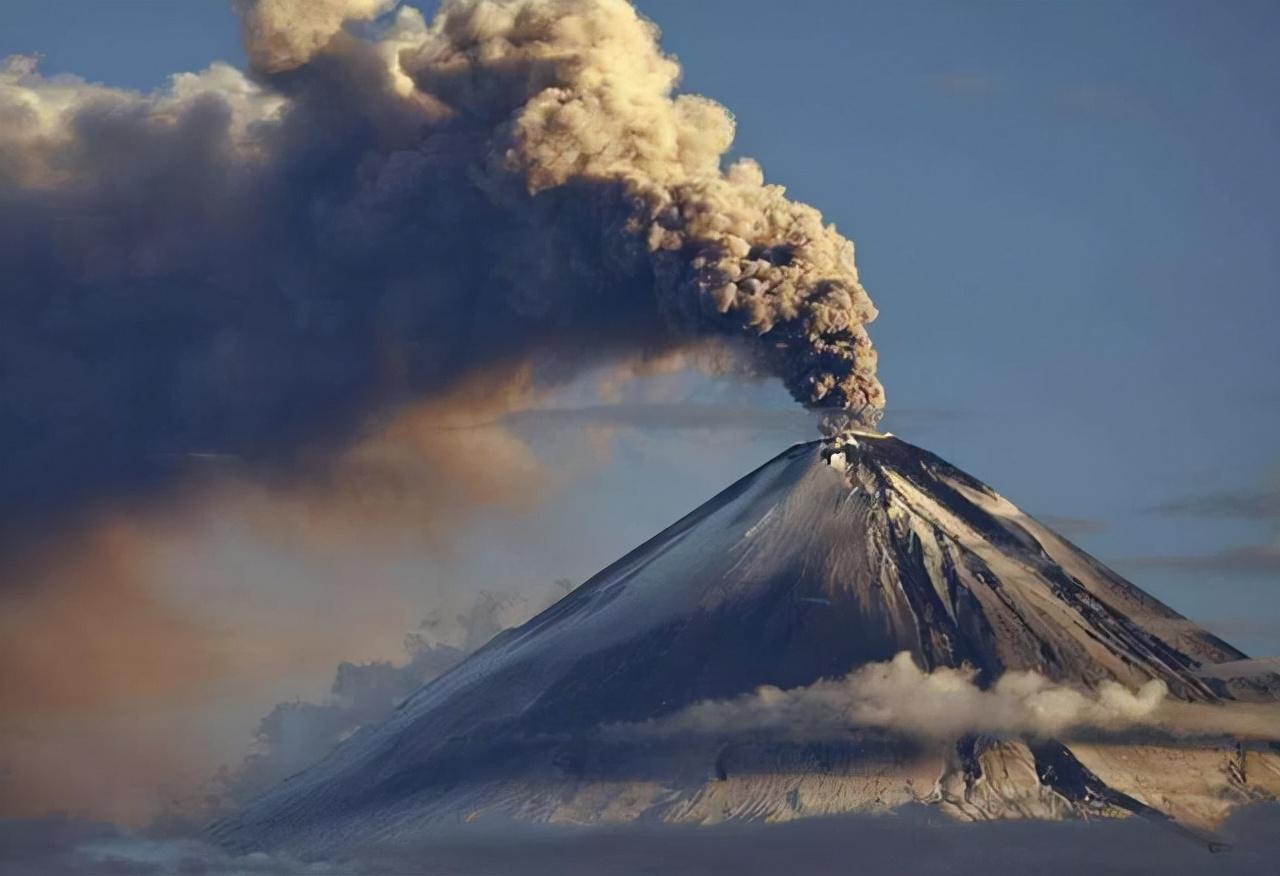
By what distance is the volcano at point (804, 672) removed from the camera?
87938 millimetres

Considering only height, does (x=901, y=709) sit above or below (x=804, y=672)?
below

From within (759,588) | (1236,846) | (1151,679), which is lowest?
(1236,846)

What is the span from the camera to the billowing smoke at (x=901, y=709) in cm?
8794

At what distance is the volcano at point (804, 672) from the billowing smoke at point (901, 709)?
440 mm

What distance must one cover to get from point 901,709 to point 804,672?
10.6ft

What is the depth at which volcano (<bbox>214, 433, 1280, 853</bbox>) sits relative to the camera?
87938 millimetres

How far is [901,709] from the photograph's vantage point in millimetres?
87938

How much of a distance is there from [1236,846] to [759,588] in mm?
17913

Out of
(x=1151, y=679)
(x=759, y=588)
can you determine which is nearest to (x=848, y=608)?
(x=759, y=588)

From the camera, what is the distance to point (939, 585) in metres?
91.3

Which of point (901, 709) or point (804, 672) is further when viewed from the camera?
point (804, 672)

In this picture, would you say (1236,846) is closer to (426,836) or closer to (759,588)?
(759,588)

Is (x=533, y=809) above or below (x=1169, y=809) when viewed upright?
above

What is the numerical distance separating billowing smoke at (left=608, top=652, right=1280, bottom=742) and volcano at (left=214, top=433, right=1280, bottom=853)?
0.44m
